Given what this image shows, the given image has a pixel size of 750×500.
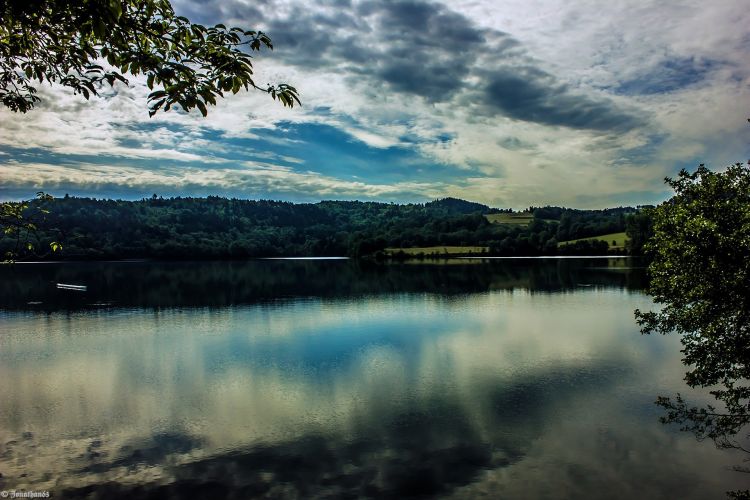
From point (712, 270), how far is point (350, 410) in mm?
15546

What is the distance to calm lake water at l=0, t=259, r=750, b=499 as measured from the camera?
15.5 meters

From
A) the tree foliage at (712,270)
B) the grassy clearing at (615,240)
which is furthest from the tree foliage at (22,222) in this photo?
the grassy clearing at (615,240)

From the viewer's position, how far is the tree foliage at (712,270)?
1505 cm

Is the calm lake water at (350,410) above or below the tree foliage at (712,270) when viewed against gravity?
below

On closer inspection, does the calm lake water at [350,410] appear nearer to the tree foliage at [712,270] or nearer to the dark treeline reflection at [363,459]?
the dark treeline reflection at [363,459]

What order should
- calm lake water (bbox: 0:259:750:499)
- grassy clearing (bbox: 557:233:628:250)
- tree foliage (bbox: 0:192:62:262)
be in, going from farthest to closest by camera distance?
1. grassy clearing (bbox: 557:233:628:250)
2. calm lake water (bbox: 0:259:750:499)
3. tree foliage (bbox: 0:192:62:262)

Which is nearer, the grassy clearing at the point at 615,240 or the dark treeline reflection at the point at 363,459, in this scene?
the dark treeline reflection at the point at 363,459

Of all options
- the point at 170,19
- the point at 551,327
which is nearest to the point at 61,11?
the point at 170,19

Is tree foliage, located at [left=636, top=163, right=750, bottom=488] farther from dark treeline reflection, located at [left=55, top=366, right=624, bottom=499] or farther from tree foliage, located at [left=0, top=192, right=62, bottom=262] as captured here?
tree foliage, located at [left=0, top=192, right=62, bottom=262]

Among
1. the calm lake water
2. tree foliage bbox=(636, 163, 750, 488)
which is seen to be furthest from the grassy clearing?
tree foliage bbox=(636, 163, 750, 488)

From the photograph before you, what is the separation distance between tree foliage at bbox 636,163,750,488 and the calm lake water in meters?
3.39

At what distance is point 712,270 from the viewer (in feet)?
50.5

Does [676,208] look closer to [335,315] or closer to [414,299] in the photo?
[335,315]

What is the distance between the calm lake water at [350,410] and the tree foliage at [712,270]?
3.39 m
